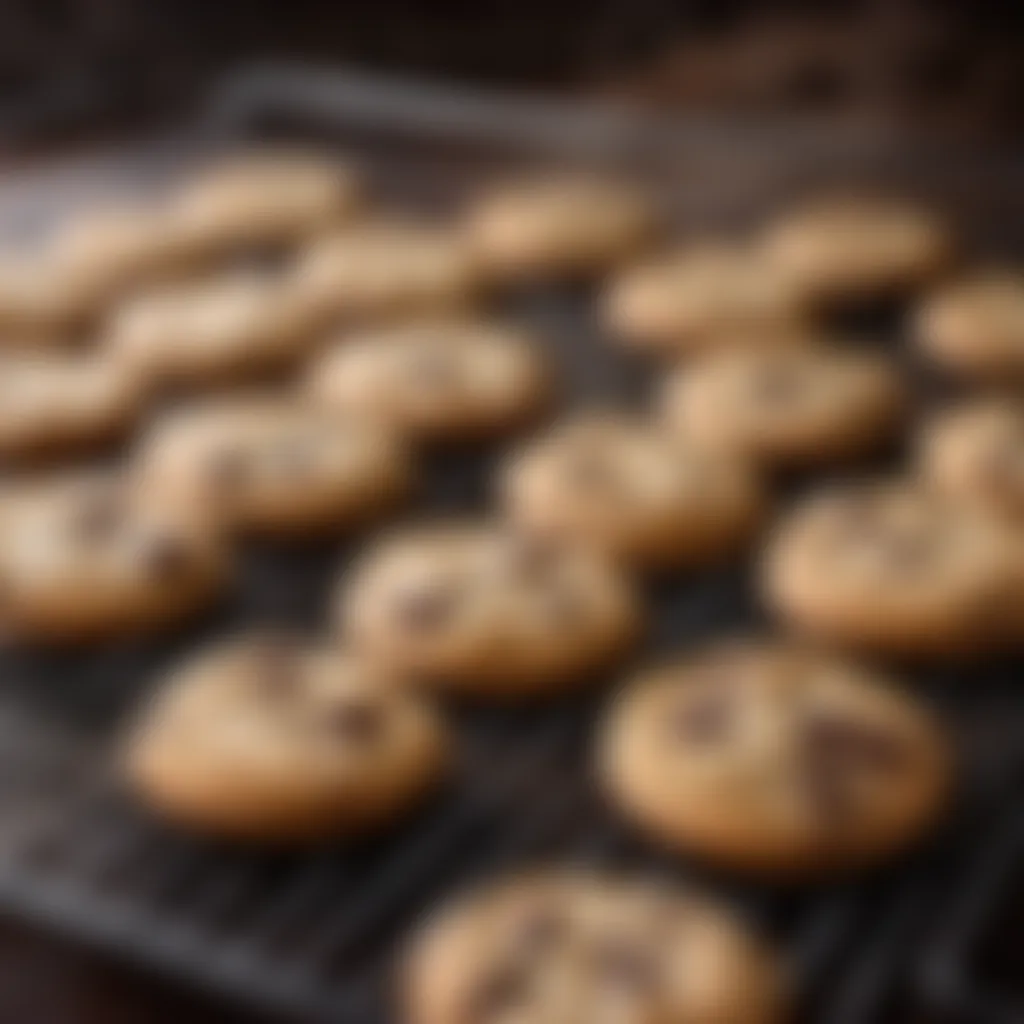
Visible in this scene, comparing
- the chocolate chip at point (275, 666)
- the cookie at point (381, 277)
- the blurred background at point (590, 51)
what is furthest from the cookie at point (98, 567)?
the blurred background at point (590, 51)

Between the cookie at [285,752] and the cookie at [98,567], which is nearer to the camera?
the cookie at [285,752]

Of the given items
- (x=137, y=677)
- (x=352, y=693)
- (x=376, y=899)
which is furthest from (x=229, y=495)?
(x=376, y=899)

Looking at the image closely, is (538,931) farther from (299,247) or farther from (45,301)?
(299,247)

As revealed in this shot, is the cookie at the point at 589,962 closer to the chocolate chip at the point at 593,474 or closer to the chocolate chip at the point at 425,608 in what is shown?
the chocolate chip at the point at 425,608

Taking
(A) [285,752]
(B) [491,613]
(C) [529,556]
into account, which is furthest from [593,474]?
(A) [285,752]

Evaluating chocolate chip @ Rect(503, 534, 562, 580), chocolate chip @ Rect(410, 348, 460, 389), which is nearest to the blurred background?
chocolate chip @ Rect(410, 348, 460, 389)

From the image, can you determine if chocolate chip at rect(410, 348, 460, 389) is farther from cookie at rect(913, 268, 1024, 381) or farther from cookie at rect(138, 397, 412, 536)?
cookie at rect(913, 268, 1024, 381)

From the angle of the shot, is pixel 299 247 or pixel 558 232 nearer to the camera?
pixel 558 232
